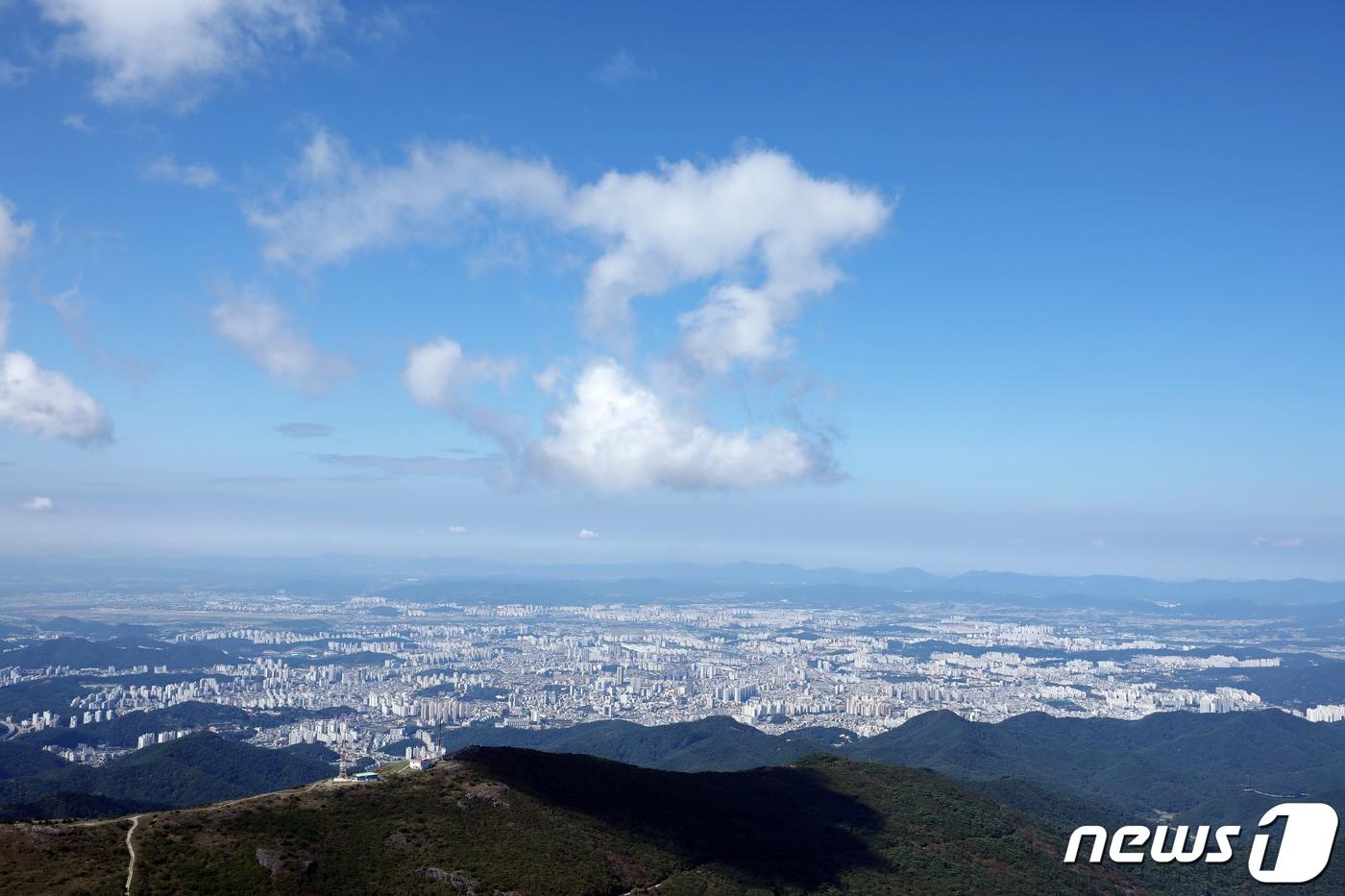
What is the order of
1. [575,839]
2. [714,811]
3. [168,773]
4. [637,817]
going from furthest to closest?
[168,773] < [714,811] < [637,817] < [575,839]

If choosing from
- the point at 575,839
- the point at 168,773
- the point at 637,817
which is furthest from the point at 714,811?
the point at 168,773

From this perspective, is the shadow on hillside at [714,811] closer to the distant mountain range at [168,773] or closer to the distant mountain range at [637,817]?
the distant mountain range at [637,817]

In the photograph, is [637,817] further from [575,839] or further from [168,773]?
[168,773]

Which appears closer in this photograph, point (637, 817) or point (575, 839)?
point (575, 839)

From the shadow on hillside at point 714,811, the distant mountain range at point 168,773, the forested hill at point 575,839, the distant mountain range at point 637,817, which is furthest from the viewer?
the distant mountain range at point 168,773

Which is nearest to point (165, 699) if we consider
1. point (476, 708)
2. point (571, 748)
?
point (476, 708)

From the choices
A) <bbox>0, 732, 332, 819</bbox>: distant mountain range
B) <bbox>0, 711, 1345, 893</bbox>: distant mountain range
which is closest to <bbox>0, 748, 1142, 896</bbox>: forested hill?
<bbox>0, 711, 1345, 893</bbox>: distant mountain range

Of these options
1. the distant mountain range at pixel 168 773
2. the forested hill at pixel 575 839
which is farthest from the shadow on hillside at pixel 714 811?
the distant mountain range at pixel 168 773

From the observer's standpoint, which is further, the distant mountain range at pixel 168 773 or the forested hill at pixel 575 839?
the distant mountain range at pixel 168 773
